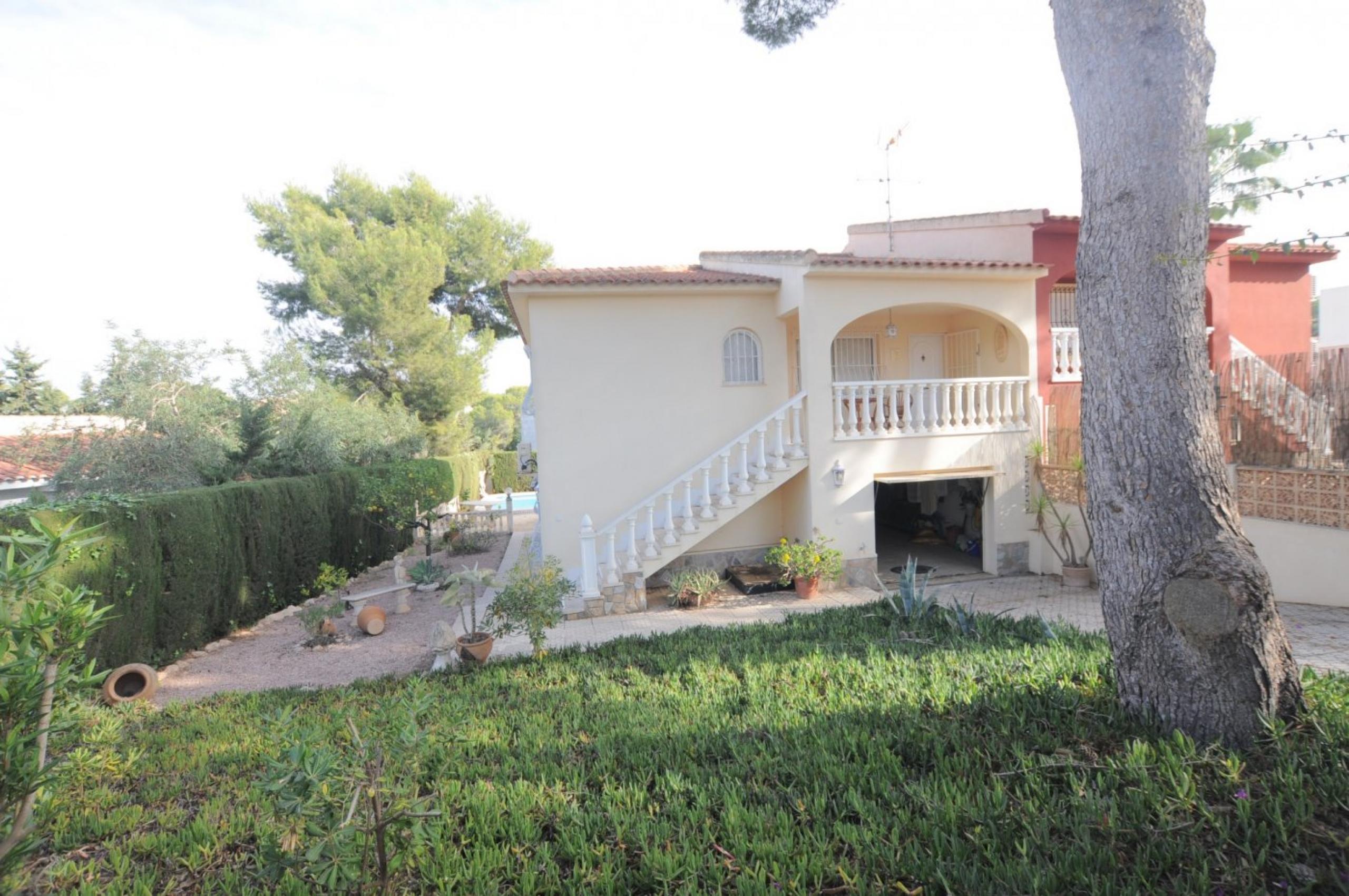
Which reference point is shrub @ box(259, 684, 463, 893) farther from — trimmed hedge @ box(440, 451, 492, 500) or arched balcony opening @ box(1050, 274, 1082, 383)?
trimmed hedge @ box(440, 451, 492, 500)

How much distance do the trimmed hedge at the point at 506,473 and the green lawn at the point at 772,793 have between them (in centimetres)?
2602

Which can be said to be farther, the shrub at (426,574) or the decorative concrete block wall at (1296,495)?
the shrub at (426,574)

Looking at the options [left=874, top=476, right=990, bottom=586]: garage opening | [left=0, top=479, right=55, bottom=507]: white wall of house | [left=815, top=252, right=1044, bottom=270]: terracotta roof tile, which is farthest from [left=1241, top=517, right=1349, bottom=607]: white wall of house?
[left=0, top=479, right=55, bottom=507]: white wall of house

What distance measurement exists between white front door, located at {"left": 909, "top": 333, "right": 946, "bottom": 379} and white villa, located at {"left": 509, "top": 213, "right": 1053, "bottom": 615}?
1.65 metres

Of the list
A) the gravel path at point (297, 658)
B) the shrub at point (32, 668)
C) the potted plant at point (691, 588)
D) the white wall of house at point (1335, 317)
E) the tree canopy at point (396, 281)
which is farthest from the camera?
the white wall of house at point (1335, 317)

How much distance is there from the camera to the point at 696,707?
17.5 feet

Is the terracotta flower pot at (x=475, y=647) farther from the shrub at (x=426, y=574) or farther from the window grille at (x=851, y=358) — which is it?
the window grille at (x=851, y=358)

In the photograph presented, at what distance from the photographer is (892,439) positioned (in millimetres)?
10898

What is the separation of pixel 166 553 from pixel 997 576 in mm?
12842

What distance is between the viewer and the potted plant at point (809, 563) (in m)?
9.98

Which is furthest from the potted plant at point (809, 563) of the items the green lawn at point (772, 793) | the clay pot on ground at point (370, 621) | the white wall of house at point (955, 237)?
the white wall of house at point (955, 237)

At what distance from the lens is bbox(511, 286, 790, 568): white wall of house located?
10945 mm

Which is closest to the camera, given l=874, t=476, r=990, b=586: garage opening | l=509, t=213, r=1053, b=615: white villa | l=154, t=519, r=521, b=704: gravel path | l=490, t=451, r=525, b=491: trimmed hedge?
l=154, t=519, r=521, b=704: gravel path

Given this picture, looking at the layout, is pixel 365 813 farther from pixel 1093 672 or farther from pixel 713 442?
pixel 713 442
